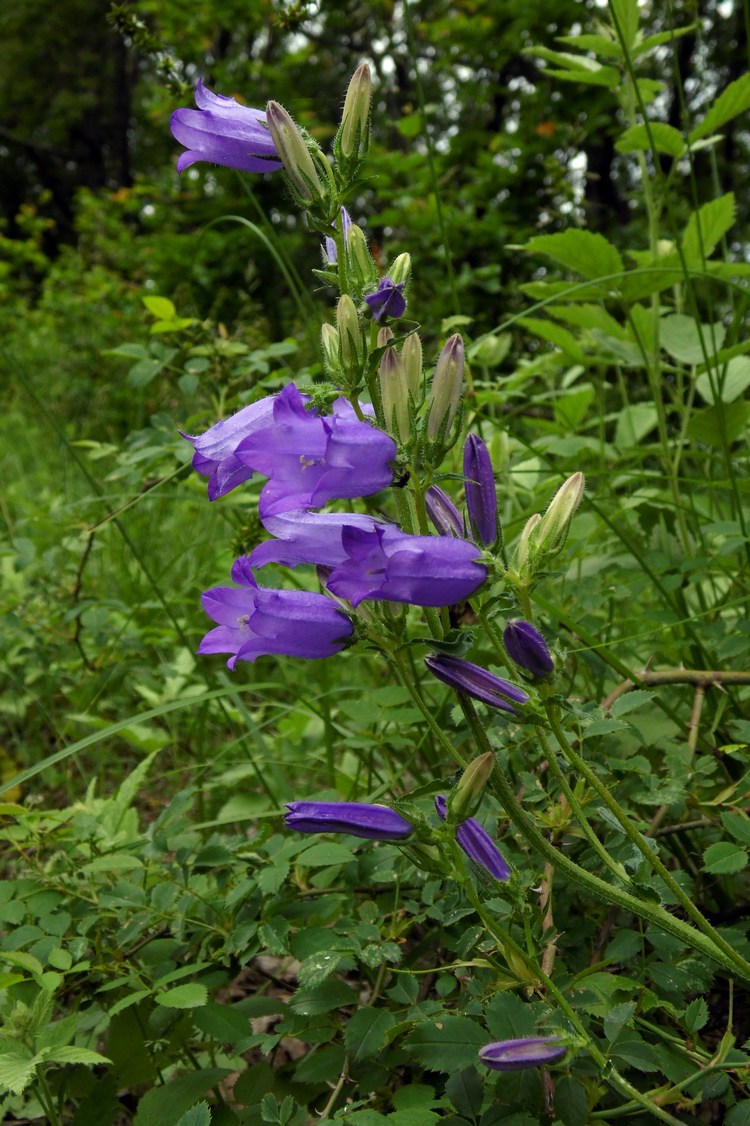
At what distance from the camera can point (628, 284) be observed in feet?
5.10

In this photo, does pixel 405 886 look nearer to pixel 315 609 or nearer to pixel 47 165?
pixel 315 609

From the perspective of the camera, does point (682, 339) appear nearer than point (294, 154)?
No

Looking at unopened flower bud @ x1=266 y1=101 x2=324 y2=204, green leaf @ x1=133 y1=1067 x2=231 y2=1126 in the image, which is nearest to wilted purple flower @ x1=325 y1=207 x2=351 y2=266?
unopened flower bud @ x1=266 y1=101 x2=324 y2=204

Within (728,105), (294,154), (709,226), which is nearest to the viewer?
(294,154)

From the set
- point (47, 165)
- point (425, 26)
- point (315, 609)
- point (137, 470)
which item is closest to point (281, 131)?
point (315, 609)

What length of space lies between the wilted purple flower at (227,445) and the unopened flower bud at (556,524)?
0.27 m

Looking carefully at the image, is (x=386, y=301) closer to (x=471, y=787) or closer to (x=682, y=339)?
(x=471, y=787)

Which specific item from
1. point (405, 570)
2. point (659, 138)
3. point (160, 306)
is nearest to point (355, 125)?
point (405, 570)

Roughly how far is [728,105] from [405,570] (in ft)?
4.01

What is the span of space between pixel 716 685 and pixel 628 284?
729mm

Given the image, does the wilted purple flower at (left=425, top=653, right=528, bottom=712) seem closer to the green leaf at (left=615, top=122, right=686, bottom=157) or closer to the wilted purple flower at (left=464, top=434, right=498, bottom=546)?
the wilted purple flower at (left=464, top=434, right=498, bottom=546)

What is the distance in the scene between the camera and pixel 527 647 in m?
0.71

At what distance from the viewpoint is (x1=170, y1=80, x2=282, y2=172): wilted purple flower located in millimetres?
867

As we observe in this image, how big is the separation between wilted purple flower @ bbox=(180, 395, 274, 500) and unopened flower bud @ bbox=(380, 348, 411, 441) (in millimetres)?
122
